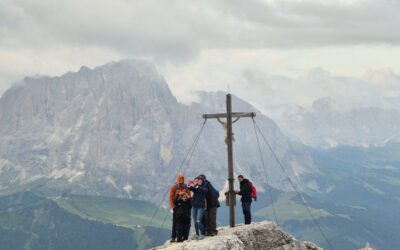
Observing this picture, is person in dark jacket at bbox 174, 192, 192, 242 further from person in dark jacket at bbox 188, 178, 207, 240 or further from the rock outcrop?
the rock outcrop

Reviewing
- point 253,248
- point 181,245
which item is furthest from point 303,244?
point 181,245

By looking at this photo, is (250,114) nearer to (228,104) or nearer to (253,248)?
(228,104)

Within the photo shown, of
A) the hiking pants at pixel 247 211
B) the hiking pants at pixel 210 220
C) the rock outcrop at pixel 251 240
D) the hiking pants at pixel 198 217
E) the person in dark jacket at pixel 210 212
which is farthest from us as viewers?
the hiking pants at pixel 247 211

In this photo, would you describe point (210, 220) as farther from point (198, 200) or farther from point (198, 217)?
point (198, 200)

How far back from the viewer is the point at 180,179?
115 feet

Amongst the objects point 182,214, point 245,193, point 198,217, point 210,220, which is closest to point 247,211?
point 245,193

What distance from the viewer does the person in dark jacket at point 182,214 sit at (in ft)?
116

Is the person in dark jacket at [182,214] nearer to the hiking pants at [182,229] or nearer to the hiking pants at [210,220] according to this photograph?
the hiking pants at [182,229]

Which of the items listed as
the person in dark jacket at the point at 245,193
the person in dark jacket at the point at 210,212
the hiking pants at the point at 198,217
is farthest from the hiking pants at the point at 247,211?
the hiking pants at the point at 198,217

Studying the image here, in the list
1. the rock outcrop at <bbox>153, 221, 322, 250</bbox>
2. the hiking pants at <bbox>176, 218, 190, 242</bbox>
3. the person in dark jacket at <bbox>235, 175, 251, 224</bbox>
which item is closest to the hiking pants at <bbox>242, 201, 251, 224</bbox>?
the person in dark jacket at <bbox>235, 175, 251, 224</bbox>

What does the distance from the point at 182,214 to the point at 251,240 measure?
4.30m

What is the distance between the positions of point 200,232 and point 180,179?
147 inches

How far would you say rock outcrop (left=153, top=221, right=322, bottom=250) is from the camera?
32.1 metres

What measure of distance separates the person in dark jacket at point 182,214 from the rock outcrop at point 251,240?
0.93 m
